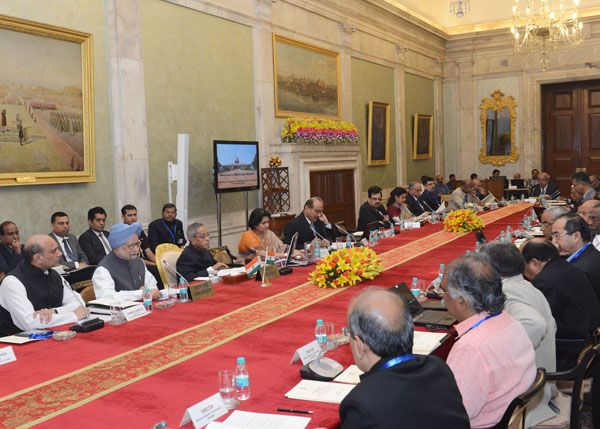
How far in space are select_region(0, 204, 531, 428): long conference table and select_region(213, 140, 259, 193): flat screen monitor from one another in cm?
416

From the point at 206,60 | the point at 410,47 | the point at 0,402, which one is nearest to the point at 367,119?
the point at 410,47

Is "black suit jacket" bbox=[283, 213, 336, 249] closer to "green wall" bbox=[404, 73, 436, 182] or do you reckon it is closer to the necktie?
the necktie

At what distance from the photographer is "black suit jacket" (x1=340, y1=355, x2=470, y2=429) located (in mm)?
1792

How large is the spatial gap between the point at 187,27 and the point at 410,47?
9.16 meters

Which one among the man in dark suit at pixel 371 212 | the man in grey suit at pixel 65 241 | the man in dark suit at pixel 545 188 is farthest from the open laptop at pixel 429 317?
the man in dark suit at pixel 545 188

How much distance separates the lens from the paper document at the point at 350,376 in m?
2.75

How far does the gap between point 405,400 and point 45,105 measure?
6.19m

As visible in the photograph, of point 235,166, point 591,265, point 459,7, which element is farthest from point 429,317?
point 459,7

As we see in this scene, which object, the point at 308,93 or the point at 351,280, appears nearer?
the point at 351,280

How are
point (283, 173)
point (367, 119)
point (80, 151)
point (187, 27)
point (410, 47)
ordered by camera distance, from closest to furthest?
point (80, 151) < point (187, 27) < point (283, 173) < point (367, 119) < point (410, 47)

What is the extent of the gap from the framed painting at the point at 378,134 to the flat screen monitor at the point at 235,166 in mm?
5228

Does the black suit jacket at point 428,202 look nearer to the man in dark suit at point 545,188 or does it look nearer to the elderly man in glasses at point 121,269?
the man in dark suit at point 545,188

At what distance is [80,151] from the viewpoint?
725cm

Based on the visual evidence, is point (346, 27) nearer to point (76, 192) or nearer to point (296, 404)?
point (76, 192)
